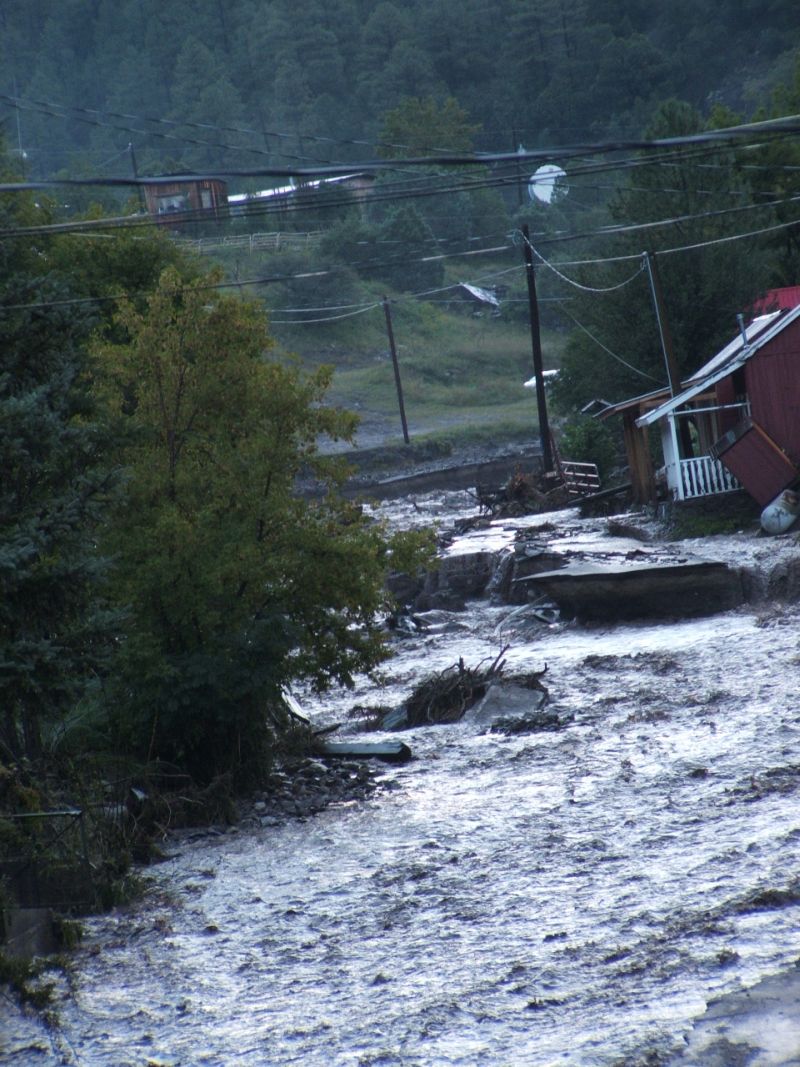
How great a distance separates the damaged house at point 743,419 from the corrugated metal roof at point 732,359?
0.08 feet

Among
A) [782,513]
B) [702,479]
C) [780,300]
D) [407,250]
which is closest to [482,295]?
[407,250]

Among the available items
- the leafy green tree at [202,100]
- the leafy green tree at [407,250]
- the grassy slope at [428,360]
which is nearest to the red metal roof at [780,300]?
the grassy slope at [428,360]

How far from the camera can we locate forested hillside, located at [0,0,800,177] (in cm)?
11556

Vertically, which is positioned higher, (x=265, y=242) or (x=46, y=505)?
(x=265, y=242)

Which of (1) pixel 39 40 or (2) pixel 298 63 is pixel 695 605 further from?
(1) pixel 39 40

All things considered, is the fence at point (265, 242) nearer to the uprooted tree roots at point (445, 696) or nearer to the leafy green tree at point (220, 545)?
the uprooted tree roots at point (445, 696)

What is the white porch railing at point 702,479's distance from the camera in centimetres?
3206

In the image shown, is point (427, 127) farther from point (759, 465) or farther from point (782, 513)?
point (782, 513)

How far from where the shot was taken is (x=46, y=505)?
1196 cm

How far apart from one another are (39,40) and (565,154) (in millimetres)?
155726

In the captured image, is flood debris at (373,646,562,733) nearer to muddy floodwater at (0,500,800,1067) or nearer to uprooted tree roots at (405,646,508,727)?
uprooted tree roots at (405,646,508,727)

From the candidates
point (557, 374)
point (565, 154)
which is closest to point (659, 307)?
point (557, 374)

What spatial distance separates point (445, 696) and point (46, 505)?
9.99 metres

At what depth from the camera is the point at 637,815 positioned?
45.4ft
